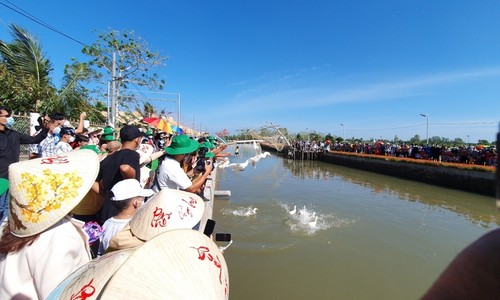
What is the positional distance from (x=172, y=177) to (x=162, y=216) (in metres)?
1.28

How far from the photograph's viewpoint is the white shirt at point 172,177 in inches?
131

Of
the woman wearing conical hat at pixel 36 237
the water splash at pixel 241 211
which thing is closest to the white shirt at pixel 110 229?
the woman wearing conical hat at pixel 36 237

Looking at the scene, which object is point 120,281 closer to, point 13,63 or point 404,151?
point 13,63

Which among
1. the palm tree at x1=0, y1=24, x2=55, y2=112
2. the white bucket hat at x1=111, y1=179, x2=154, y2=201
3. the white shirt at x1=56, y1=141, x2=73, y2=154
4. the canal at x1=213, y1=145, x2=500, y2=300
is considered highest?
the palm tree at x1=0, y1=24, x2=55, y2=112

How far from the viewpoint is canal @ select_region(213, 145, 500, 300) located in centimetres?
541

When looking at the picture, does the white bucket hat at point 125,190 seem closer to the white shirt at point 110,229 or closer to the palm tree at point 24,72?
the white shirt at point 110,229

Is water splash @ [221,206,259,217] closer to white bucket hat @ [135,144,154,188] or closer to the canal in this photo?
the canal

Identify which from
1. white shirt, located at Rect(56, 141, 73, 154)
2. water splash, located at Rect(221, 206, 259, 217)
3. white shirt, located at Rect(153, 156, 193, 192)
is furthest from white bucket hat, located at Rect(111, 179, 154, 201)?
water splash, located at Rect(221, 206, 259, 217)

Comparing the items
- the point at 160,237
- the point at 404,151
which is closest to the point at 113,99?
the point at 160,237

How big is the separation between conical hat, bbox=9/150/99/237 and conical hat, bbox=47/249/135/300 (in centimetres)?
48

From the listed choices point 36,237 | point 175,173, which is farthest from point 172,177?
point 36,237

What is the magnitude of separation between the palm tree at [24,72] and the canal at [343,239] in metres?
9.28

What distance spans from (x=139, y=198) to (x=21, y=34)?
15765 mm

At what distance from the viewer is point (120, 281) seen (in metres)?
0.92
